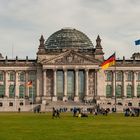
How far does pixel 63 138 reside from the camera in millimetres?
38438

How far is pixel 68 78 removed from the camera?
523ft

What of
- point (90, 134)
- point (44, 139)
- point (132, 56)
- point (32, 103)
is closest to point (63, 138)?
point (44, 139)

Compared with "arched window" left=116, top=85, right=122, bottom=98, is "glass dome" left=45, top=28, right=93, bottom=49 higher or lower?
higher

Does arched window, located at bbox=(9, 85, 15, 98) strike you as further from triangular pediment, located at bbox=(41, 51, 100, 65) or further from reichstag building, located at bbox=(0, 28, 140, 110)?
triangular pediment, located at bbox=(41, 51, 100, 65)

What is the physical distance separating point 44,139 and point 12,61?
415 ft

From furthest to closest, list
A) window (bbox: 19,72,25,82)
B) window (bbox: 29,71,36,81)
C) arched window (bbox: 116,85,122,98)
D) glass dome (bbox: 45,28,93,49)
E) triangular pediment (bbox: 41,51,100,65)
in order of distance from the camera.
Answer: glass dome (bbox: 45,28,93,49)
arched window (bbox: 116,85,122,98)
window (bbox: 29,71,36,81)
window (bbox: 19,72,25,82)
triangular pediment (bbox: 41,51,100,65)

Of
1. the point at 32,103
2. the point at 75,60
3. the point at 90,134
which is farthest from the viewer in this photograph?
the point at 75,60

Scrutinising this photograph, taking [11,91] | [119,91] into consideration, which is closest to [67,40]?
[119,91]

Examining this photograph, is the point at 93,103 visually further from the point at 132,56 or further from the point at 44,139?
the point at 44,139

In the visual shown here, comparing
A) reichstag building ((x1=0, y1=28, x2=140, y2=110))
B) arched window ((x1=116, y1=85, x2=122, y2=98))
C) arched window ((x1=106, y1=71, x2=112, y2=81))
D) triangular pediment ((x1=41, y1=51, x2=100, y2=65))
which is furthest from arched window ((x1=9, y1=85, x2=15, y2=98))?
arched window ((x1=116, y1=85, x2=122, y2=98))

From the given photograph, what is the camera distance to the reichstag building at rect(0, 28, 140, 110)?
158 metres

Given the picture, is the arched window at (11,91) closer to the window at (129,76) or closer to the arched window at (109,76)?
the arched window at (109,76)

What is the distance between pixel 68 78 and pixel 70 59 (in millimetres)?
5907

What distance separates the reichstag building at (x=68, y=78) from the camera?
158125 mm
